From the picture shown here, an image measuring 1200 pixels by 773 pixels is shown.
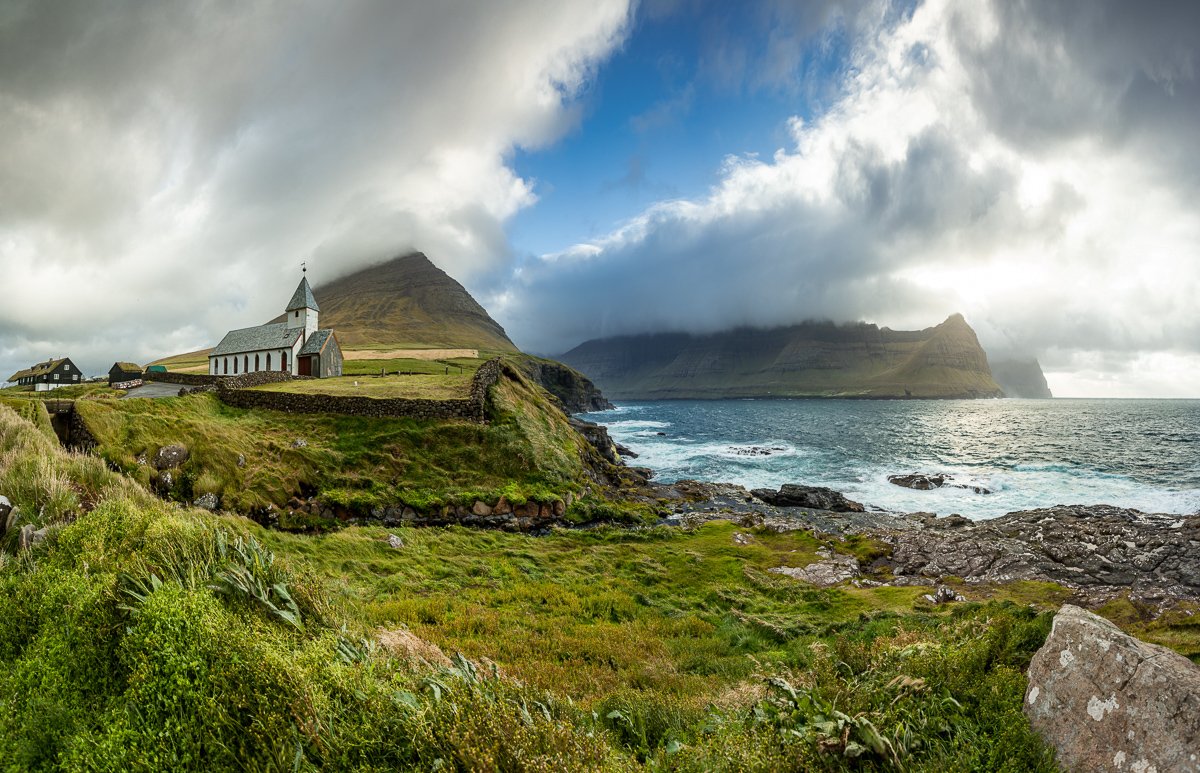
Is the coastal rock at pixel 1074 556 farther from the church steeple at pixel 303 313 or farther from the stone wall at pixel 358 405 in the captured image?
the church steeple at pixel 303 313

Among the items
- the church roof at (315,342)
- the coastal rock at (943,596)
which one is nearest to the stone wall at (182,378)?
the church roof at (315,342)

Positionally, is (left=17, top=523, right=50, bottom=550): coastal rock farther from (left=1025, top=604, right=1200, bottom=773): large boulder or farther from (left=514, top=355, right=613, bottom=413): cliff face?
(left=514, top=355, right=613, bottom=413): cliff face

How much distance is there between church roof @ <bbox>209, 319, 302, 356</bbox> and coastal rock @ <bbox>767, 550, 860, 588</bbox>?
2276 inches

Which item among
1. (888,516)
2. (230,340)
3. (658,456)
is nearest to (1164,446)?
(888,516)

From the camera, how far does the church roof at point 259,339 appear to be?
2317 inches

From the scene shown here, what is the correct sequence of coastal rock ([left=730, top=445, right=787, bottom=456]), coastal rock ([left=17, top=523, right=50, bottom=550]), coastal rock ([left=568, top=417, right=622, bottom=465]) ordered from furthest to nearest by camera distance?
coastal rock ([left=730, top=445, right=787, bottom=456]) → coastal rock ([left=568, top=417, right=622, bottom=465]) → coastal rock ([left=17, top=523, right=50, bottom=550])

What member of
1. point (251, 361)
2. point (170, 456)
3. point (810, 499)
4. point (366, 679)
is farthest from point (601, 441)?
point (366, 679)

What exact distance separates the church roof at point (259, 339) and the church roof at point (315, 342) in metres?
A: 1.33

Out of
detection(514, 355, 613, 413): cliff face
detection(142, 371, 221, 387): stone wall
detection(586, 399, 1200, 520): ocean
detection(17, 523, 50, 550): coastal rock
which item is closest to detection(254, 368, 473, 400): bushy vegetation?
detection(142, 371, 221, 387): stone wall

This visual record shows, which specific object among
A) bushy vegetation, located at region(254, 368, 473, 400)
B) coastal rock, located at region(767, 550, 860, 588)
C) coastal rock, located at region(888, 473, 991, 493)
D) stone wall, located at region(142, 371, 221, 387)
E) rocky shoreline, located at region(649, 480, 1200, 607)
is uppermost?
stone wall, located at region(142, 371, 221, 387)

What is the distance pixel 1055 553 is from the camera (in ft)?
70.3

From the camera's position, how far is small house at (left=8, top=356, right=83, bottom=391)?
90.4m

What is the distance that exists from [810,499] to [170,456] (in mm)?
38962

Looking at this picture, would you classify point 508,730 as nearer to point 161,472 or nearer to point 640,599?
point 640,599
